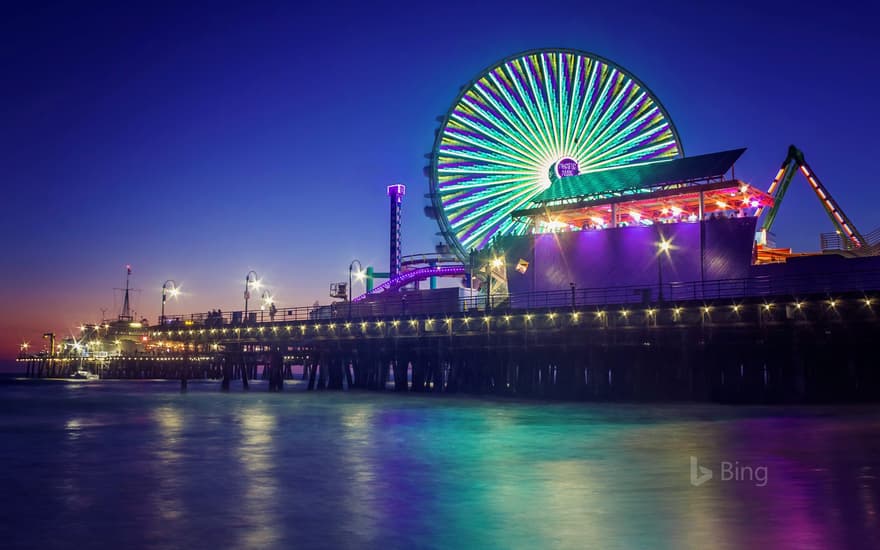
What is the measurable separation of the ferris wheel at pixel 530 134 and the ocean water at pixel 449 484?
161 feet

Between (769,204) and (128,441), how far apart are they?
5193cm

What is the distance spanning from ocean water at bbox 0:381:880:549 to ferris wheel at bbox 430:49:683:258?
161 ft

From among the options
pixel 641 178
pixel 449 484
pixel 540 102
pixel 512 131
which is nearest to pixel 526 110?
pixel 540 102

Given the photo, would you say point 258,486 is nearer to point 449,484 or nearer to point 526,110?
point 449,484

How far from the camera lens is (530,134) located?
80.2m

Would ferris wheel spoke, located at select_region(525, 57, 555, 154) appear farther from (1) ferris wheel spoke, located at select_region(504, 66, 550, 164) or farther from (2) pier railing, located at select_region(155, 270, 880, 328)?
(2) pier railing, located at select_region(155, 270, 880, 328)

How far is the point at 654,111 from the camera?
265 feet

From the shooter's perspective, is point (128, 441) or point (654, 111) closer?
point (128, 441)

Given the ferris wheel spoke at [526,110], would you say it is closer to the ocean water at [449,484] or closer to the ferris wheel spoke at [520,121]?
the ferris wheel spoke at [520,121]

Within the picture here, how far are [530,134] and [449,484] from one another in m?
66.3

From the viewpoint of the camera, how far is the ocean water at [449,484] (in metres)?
12.4

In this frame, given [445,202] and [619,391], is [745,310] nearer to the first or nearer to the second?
[619,391]

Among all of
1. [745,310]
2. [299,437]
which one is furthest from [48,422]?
[745,310]

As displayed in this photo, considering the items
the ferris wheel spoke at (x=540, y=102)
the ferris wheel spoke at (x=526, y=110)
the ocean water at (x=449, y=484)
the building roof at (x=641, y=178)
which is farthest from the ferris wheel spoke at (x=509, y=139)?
the ocean water at (x=449, y=484)
